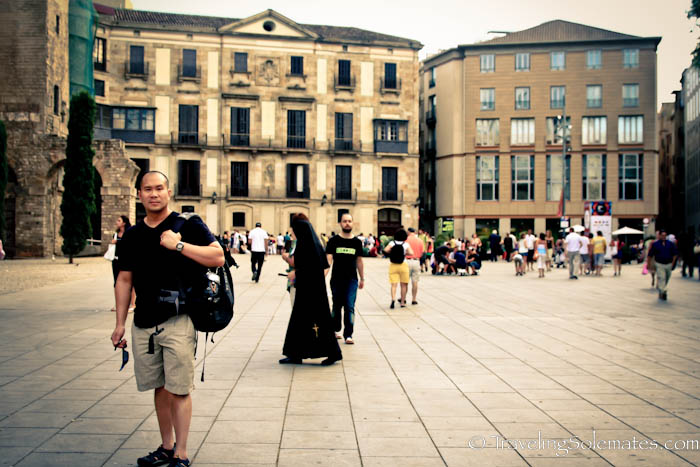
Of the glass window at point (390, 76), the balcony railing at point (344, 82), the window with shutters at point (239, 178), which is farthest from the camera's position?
the glass window at point (390, 76)

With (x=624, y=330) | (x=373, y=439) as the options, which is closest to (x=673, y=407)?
(x=373, y=439)

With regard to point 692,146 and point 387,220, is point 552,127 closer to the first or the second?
point 387,220

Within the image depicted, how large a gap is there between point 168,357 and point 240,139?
45.5 metres

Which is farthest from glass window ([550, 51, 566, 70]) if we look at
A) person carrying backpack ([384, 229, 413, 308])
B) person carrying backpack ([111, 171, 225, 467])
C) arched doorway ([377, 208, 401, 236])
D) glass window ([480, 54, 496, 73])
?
person carrying backpack ([111, 171, 225, 467])

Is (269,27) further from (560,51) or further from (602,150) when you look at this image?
(602,150)

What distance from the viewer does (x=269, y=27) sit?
159ft

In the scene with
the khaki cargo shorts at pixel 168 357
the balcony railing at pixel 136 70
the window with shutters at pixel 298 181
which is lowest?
the khaki cargo shorts at pixel 168 357

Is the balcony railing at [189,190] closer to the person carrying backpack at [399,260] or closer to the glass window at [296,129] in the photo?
the glass window at [296,129]

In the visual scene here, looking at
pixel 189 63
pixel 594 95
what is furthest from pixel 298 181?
pixel 594 95

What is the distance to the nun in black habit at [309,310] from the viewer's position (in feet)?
24.0

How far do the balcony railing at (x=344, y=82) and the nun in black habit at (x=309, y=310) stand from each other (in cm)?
4306

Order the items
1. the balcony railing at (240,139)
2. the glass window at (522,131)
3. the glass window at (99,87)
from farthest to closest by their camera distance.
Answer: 1. the glass window at (522,131)
2. the balcony railing at (240,139)
3. the glass window at (99,87)

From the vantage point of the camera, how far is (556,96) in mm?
52250

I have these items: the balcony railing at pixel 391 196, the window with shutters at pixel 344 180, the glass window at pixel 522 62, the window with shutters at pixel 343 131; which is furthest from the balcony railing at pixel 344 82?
the glass window at pixel 522 62
